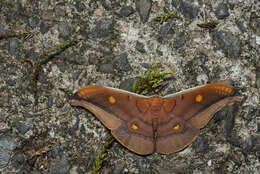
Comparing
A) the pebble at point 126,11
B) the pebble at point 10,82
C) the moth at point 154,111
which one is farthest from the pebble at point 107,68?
the pebble at point 10,82

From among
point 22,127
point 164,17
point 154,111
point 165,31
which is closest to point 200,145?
point 154,111

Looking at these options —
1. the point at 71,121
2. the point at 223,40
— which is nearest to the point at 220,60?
the point at 223,40

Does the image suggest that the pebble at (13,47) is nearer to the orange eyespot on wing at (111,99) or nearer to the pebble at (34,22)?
the pebble at (34,22)

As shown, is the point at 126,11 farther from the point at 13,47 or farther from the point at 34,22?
the point at 13,47

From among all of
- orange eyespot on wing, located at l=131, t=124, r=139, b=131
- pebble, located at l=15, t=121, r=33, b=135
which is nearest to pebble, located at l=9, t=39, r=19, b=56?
pebble, located at l=15, t=121, r=33, b=135

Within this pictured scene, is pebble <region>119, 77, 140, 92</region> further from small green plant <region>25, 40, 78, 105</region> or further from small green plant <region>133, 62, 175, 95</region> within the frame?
small green plant <region>25, 40, 78, 105</region>
